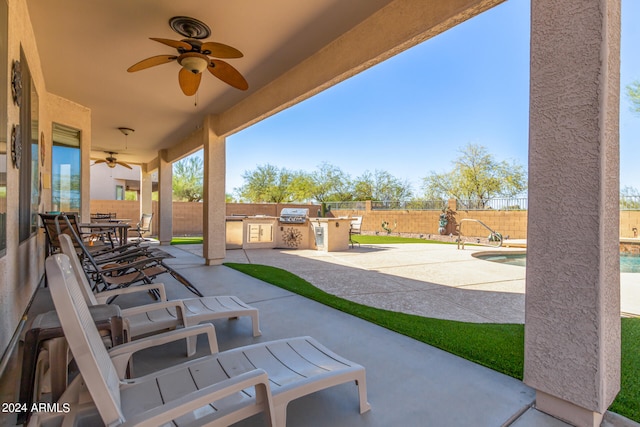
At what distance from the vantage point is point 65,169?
22.2 ft

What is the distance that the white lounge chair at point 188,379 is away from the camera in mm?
1145

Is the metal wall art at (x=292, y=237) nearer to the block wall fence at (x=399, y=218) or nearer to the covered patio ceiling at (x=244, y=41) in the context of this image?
the covered patio ceiling at (x=244, y=41)

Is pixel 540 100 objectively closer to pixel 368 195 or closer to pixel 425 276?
pixel 425 276

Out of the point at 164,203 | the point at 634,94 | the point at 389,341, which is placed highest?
the point at 634,94

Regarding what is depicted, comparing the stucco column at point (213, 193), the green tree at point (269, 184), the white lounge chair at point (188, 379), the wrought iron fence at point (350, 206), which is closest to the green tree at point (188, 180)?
the green tree at point (269, 184)

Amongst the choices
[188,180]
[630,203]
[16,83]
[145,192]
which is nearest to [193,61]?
[16,83]

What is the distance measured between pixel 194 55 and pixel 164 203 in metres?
8.40

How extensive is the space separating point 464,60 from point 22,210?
25.8m

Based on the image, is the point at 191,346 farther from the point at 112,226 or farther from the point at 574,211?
the point at 112,226

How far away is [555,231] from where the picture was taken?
1754mm

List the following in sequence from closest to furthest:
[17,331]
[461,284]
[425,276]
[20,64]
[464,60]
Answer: [17,331] < [20,64] < [461,284] < [425,276] < [464,60]

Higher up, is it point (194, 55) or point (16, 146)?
point (194, 55)

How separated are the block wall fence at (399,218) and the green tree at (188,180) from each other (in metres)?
15.8

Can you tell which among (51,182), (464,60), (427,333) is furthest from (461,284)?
(464,60)
